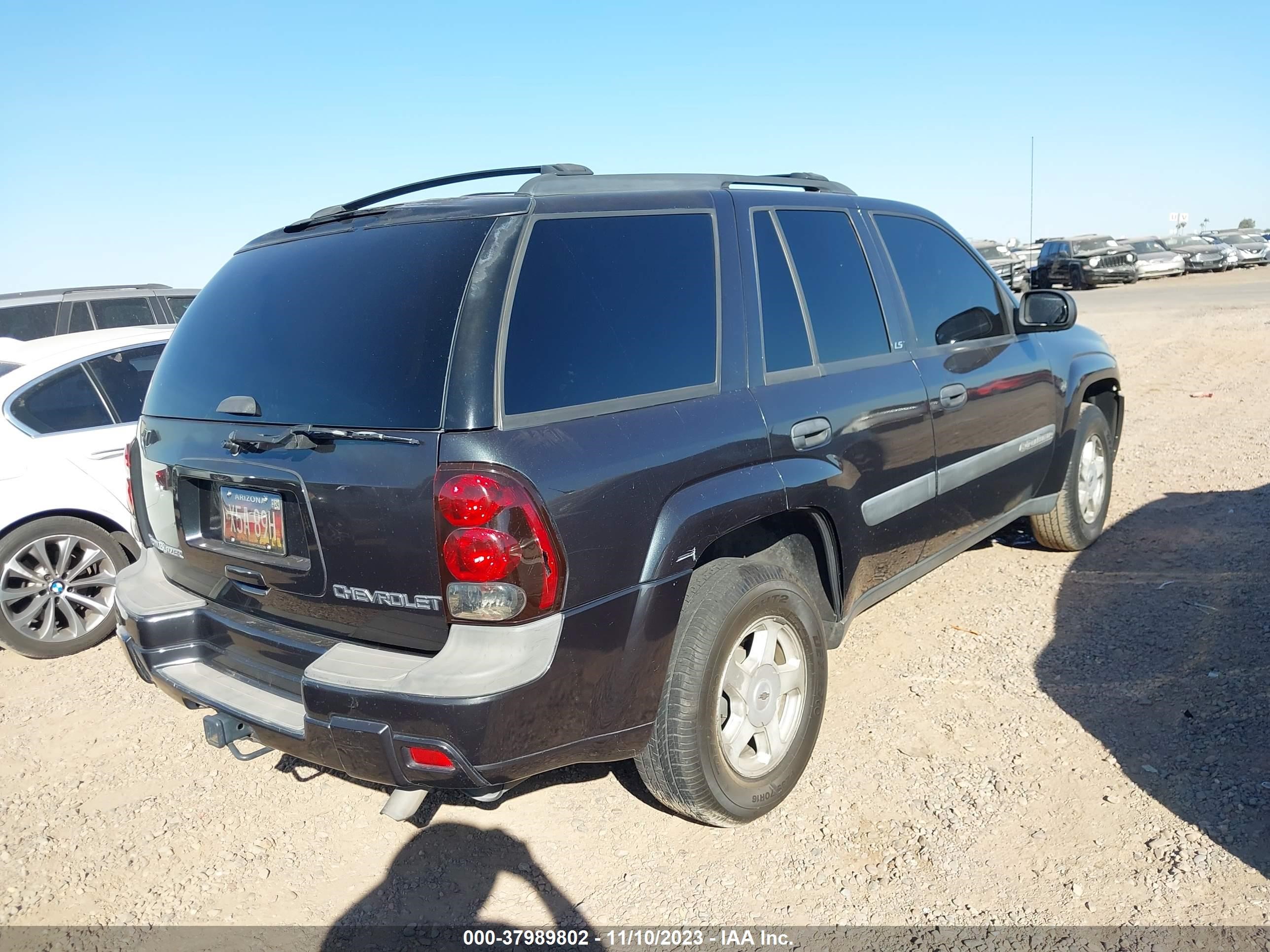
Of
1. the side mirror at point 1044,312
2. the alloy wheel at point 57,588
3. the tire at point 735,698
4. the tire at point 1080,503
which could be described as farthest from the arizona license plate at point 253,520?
the tire at point 1080,503

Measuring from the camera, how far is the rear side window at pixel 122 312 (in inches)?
346

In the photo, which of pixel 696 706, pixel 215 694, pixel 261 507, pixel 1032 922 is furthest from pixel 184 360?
pixel 1032 922

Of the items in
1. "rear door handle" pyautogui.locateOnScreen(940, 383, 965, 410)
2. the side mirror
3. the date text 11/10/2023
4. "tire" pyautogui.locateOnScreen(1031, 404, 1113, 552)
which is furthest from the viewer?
"tire" pyautogui.locateOnScreen(1031, 404, 1113, 552)

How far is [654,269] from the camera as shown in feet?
9.84

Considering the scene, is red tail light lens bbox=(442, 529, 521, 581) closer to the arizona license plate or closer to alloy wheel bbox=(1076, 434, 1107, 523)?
the arizona license plate

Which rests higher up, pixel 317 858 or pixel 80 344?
pixel 80 344

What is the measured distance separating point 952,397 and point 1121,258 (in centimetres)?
3154

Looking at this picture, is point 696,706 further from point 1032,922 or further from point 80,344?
point 80,344

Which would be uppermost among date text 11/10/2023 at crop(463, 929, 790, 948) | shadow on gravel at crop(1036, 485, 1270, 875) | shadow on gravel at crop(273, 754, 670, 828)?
shadow on gravel at crop(1036, 485, 1270, 875)

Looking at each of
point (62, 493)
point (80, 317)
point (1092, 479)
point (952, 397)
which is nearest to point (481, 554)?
point (952, 397)

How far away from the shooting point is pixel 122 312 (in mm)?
8891

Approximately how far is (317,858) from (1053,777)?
251 centimetres

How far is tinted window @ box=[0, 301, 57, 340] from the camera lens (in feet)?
28.2

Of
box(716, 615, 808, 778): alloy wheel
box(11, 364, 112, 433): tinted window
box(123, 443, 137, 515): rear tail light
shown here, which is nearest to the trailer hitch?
box(123, 443, 137, 515): rear tail light
